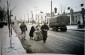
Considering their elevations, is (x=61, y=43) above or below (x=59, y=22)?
below

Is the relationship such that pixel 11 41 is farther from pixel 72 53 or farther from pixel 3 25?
pixel 72 53

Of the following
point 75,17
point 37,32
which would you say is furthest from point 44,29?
point 75,17

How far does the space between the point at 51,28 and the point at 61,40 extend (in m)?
0.38

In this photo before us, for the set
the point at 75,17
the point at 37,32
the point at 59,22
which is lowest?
the point at 37,32

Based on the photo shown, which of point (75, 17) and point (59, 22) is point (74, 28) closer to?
point (75, 17)

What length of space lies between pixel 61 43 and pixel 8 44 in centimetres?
124

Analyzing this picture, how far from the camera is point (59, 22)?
3.93m

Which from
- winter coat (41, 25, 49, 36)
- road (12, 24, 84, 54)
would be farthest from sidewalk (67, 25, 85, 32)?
winter coat (41, 25, 49, 36)

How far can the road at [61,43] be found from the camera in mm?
3439

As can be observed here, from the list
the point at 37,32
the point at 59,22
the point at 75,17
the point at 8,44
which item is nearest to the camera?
the point at 8,44

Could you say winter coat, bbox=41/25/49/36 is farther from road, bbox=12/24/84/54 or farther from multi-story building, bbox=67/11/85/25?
multi-story building, bbox=67/11/85/25

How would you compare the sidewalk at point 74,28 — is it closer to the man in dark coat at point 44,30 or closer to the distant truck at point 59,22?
the distant truck at point 59,22

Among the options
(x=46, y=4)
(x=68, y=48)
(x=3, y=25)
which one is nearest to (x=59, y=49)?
(x=68, y=48)

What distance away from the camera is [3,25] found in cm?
355
